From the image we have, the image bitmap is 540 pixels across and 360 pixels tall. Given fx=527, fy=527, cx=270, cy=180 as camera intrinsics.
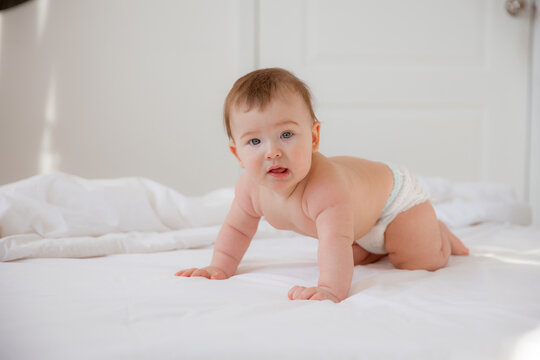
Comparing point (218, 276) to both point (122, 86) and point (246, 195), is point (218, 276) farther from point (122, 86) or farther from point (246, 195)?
point (122, 86)

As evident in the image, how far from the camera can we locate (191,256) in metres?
1.14

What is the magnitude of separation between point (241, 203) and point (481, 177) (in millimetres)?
2021

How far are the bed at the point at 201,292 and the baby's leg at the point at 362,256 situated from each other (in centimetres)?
4

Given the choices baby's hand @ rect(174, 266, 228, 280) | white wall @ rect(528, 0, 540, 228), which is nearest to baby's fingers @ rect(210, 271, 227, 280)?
baby's hand @ rect(174, 266, 228, 280)

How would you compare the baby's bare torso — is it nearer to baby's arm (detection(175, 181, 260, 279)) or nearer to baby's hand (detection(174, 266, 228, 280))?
baby's arm (detection(175, 181, 260, 279))

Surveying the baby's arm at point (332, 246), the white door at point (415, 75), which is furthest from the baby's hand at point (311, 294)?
the white door at point (415, 75)

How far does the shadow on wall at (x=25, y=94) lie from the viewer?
→ 2.53 metres

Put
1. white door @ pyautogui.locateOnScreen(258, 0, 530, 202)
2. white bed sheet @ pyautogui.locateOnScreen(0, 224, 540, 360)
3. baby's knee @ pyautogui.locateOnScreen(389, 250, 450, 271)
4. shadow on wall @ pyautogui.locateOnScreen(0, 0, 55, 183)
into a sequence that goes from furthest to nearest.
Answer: white door @ pyautogui.locateOnScreen(258, 0, 530, 202), shadow on wall @ pyautogui.locateOnScreen(0, 0, 55, 183), baby's knee @ pyautogui.locateOnScreen(389, 250, 450, 271), white bed sheet @ pyautogui.locateOnScreen(0, 224, 540, 360)

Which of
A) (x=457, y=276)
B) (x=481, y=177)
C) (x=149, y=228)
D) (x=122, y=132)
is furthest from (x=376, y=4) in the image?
(x=457, y=276)

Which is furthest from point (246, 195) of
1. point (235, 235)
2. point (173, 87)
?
point (173, 87)

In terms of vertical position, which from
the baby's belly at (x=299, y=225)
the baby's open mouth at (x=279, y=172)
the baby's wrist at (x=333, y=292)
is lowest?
the baby's wrist at (x=333, y=292)

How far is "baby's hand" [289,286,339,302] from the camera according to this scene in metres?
0.77

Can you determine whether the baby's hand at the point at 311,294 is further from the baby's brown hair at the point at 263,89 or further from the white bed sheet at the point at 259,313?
the baby's brown hair at the point at 263,89

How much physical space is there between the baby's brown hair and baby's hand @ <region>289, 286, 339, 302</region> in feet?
0.94
